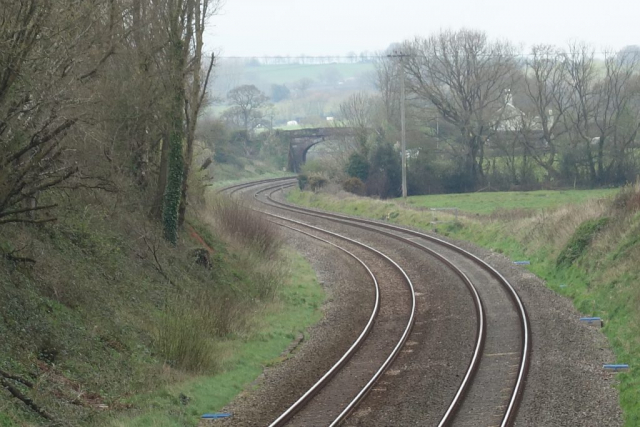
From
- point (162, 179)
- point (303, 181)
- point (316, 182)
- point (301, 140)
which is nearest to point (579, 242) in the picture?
point (162, 179)

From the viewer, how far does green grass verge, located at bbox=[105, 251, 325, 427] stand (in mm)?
12672

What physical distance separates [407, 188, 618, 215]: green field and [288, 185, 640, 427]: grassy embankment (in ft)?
25.1

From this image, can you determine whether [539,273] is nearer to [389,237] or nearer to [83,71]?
[389,237]

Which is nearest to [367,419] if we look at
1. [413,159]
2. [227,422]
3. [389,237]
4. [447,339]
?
[227,422]

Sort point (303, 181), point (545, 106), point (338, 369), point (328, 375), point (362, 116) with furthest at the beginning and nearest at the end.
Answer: point (362, 116) → point (545, 106) → point (303, 181) → point (338, 369) → point (328, 375)

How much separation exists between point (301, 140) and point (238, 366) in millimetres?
74521

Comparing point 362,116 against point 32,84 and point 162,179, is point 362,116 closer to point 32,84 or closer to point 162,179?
point 162,179

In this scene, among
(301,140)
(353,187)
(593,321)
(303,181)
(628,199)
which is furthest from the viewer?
(301,140)

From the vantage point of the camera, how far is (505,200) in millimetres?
54094

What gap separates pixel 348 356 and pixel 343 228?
A: 22064 millimetres

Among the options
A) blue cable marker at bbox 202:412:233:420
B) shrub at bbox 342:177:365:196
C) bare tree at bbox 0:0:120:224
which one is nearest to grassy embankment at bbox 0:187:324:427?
blue cable marker at bbox 202:412:233:420

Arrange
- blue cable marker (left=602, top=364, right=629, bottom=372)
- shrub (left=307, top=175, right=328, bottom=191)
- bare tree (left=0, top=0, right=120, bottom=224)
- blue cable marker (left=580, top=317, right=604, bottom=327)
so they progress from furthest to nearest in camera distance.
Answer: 1. shrub (left=307, top=175, right=328, bottom=191)
2. blue cable marker (left=580, top=317, right=604, bottom=327)
3. blue cable marker (left=602, top=364, right=629, bottom=372)
4. bare tree (left=0, top=0, right=120, bottom=224)

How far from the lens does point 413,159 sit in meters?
65.2

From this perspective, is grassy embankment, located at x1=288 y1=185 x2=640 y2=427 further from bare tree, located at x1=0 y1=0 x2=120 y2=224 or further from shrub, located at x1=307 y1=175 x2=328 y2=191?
shrub, located at x1=307 y1=175 x2=328 y2=191
